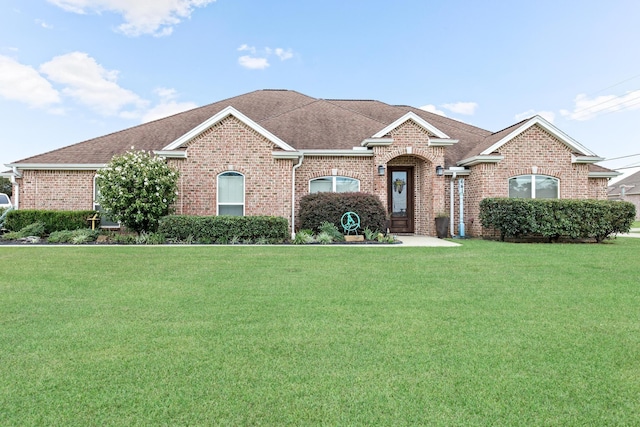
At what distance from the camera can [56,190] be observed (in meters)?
16.7

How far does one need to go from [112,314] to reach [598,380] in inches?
199

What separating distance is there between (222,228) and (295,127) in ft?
23.9

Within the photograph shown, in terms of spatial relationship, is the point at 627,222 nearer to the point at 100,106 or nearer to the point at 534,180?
the point at 534,180

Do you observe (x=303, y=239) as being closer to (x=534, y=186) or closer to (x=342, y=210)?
(x=342, y=210)

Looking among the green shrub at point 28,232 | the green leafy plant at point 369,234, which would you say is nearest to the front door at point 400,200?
the green leafy plant at point 369,234

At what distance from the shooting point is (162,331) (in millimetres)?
4227

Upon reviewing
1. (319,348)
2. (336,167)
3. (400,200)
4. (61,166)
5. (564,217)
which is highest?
(61,166)

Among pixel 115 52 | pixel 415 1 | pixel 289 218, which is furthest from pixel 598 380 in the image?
pixel 115 52

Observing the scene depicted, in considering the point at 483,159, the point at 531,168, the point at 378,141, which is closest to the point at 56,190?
the point at 378,141

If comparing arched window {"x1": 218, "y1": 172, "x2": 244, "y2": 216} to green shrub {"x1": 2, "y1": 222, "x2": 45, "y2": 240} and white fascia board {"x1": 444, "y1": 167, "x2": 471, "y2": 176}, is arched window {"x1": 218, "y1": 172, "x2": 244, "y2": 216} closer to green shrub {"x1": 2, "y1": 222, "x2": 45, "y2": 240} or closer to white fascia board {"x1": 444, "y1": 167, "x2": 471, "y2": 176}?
green shrub {"x1": 2, "y1": 222, "x2": 45, "y2": 240}

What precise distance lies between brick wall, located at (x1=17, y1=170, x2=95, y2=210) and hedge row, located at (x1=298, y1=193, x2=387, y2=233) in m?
9.71

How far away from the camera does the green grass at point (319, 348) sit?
2.60 m

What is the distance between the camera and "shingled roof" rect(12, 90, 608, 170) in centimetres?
1700

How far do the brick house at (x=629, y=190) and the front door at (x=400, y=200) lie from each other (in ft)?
167
